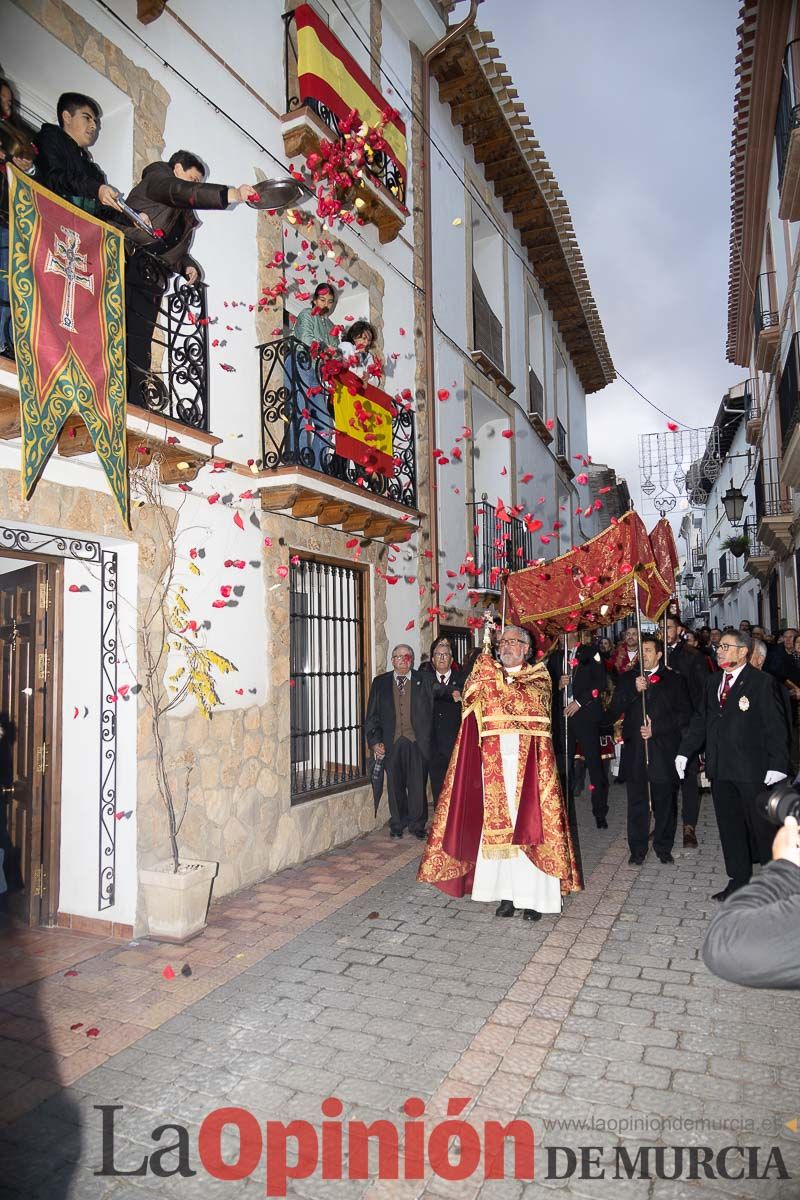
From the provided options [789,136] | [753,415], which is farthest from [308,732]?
[753,415]

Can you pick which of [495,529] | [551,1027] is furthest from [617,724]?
[551,1027]

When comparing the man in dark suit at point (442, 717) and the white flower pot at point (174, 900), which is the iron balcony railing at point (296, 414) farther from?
the white flower pot at point (174, 900)

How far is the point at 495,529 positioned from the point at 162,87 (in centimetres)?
801

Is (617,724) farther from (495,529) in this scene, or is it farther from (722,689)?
(495,529)

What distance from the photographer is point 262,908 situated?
5770 mm

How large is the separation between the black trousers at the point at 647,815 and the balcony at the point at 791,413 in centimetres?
697

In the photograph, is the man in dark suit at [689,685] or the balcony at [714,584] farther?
the balcony at [714,584]

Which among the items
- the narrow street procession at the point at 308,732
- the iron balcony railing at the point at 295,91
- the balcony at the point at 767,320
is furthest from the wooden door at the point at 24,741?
the balcony at the point at 767,320

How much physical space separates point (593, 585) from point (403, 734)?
8.23 feet

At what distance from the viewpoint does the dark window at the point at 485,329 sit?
1271cm

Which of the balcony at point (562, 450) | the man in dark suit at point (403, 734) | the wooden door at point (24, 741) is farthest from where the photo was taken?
the balcony at point (562, 450)

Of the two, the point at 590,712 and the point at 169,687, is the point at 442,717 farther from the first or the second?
the point at 169,687

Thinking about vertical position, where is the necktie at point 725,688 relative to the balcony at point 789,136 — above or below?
below

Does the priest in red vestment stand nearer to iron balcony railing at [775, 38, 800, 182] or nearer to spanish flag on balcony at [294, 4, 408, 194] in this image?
spanish flag on balcony at [294, 4, 408, 194]
